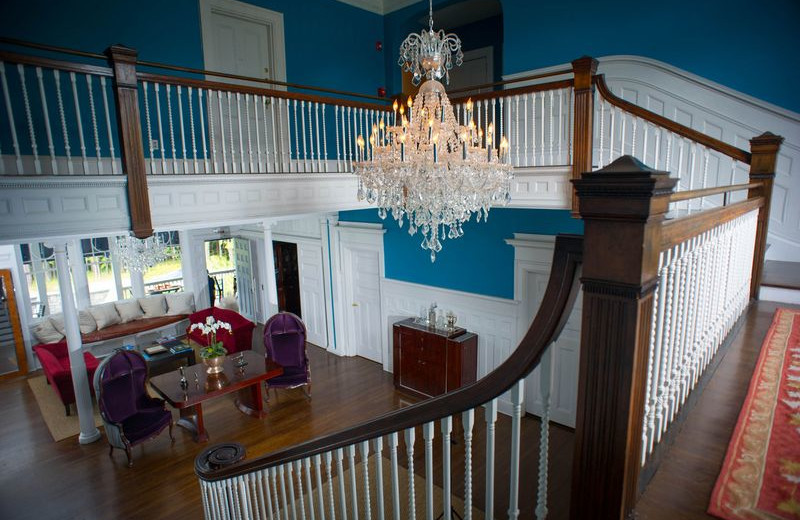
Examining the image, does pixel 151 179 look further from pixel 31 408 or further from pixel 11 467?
pixel 31 408

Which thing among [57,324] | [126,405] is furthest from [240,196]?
[57,324]

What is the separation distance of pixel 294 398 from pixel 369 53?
589cm

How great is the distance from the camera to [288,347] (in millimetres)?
6875

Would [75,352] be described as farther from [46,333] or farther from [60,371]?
[46,333]

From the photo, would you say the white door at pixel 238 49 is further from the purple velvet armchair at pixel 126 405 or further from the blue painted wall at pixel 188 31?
→ the purple velvet armchair at pixel 126 405

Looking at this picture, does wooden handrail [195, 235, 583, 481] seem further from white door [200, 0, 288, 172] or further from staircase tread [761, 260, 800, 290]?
white door [200, 0, 288, 172]

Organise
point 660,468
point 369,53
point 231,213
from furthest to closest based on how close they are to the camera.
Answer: point 369,53
point 231,213
point 660,468

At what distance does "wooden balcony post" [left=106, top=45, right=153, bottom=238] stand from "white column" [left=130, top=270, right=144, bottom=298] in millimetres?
6565

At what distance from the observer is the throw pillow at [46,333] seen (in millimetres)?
7852

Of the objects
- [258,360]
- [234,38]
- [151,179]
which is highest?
[234,38]

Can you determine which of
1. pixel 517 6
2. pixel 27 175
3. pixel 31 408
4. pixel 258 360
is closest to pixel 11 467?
pixel 31 408

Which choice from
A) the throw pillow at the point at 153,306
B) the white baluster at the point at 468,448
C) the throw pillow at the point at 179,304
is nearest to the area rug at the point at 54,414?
the throw pillow at the point at 153,306

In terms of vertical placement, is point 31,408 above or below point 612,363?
below

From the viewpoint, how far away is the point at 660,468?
1.36 meters
